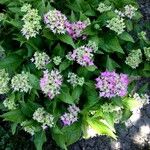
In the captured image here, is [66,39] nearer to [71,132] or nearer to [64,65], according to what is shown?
[64,65]

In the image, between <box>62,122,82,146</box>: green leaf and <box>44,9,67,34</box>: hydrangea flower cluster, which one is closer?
<box>44,9,67,34</box>: hydrangea flower cluster

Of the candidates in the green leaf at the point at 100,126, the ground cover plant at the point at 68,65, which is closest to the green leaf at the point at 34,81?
the ground cover plant at the point at 68,65

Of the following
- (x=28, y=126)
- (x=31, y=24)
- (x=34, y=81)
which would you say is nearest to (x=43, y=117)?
(x=28, y=126)

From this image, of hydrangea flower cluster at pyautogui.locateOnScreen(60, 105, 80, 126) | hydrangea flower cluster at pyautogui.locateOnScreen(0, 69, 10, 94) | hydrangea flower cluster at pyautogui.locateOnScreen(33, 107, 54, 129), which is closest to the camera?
hydrangea flower cluster at pyautogui.locateOnScreen(33, 107, 54, 129)

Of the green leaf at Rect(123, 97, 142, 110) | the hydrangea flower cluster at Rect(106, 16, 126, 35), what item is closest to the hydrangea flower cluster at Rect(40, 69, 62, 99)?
the hydrangea flower cluster at Rect(106, 16, 126, 35)

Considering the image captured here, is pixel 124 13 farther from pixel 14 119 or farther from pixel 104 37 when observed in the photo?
pixel 14 119

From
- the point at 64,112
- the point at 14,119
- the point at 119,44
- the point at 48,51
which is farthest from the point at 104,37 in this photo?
the point at 14,119

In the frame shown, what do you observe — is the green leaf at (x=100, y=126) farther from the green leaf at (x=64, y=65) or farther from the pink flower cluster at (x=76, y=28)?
the pink flower cluster at (x=76, y=28)

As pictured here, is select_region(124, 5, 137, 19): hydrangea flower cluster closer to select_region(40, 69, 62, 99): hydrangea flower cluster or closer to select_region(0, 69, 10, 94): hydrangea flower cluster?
select_region(40, 69, 62, 99): hydrangea flower cluster
